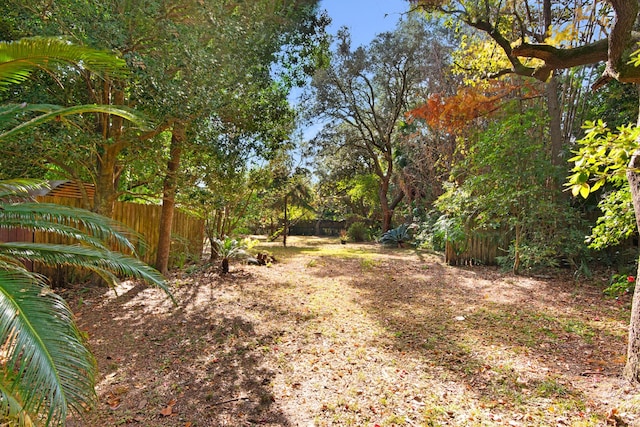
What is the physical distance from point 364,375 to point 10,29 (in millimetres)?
6428

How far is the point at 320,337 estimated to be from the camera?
396cm

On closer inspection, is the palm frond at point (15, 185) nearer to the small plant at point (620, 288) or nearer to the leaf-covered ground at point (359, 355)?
the leaf-covered ground at point (359, 355)

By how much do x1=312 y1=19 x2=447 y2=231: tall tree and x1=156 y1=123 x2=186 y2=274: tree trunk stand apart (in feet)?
35.6

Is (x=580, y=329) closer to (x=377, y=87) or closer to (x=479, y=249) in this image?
(x=479, y=249)

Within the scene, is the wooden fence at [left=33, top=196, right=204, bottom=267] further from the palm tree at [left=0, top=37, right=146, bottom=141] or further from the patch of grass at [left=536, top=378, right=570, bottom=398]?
the patch of grass at [left=536, top=378, right=570, bottom=398]

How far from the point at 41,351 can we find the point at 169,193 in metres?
5.21

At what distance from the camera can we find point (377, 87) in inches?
650

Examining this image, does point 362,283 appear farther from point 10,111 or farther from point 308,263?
point 10,111

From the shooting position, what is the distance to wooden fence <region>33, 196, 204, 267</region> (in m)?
5.88

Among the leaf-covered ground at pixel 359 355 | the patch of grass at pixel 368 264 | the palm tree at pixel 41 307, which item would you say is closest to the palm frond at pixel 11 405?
the palm tree at pixel 41 307

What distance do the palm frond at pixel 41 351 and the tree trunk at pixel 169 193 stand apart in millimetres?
3766

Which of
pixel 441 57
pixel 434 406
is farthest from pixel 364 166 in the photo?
pixel 434 406

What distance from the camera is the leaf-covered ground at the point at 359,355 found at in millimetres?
2502

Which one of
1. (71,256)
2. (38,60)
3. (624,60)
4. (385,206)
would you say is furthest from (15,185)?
(385,206)
